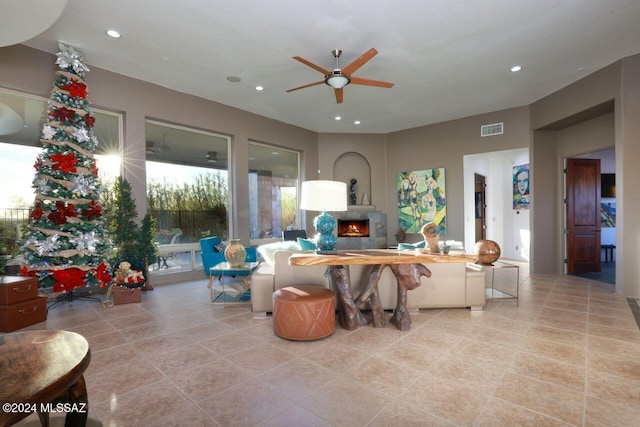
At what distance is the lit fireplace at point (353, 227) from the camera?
312 inches

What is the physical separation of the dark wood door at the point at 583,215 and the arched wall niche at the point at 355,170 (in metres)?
4.30

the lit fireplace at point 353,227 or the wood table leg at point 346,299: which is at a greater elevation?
the lit fireplace at point 353,227

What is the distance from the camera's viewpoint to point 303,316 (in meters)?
2.80

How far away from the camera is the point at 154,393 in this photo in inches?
80.4

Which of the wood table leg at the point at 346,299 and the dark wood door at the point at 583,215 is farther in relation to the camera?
the dark wood door at the point at 583,215

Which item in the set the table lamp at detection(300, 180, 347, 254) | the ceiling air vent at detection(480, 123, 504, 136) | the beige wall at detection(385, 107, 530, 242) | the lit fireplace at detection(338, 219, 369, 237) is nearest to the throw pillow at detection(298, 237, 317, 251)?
the table lamp at detection(300, 180, 347, 254)

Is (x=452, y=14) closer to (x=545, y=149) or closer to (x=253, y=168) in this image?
(x=545, y=149)

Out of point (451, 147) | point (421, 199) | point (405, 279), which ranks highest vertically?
point (451, 147)

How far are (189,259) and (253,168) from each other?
2.39 meters

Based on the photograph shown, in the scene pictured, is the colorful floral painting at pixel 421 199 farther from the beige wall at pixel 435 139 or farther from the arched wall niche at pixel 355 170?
the arched wall niche at pixel 355 170

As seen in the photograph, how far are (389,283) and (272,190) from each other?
4.45 meters

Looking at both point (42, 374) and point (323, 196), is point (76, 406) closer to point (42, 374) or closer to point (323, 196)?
point (42, 374)

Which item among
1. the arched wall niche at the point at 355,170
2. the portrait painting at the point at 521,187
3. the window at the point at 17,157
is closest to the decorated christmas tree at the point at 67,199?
the window at the point at 17,157

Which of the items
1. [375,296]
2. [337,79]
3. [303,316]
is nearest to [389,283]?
[375,296]
